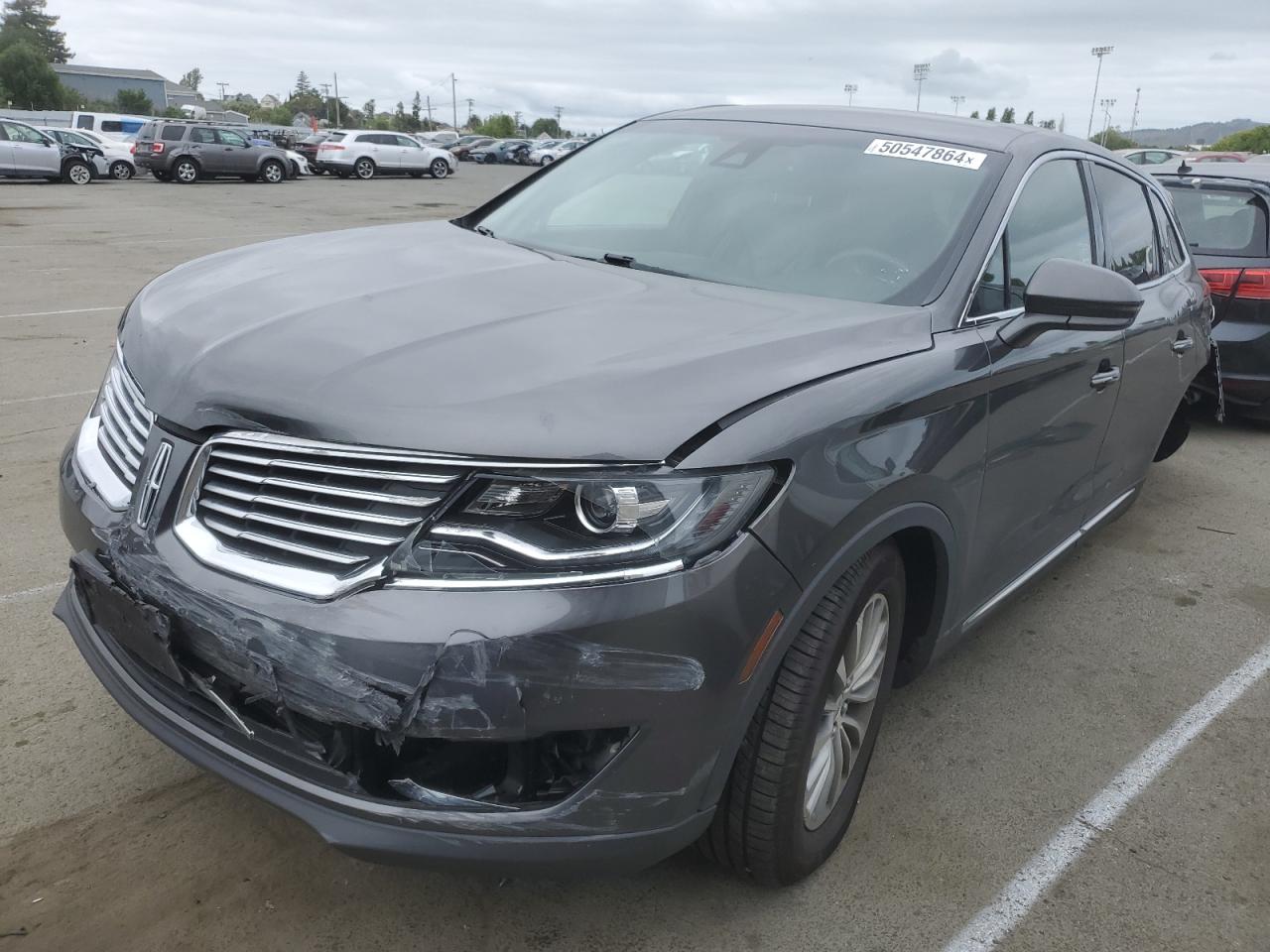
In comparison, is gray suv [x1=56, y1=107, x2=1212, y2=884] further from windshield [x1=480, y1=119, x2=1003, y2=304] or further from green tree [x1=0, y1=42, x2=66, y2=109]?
green tree [x1=0, y1=42, x2=66, y2=109]

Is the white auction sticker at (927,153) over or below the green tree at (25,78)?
below

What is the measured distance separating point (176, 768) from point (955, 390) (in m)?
2.20

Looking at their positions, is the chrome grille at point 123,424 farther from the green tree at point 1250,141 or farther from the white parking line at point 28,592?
the green tree at point 1250,141

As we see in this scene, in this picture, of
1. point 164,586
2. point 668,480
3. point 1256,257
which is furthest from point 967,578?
point 1256,257

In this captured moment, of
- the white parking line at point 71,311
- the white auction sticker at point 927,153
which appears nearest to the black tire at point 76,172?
the white parking line at point 71,311

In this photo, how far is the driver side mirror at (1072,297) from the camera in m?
2.80

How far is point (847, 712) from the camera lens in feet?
8.33

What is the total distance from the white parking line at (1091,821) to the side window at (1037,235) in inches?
53.9

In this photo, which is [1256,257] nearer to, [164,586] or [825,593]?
[825,593]

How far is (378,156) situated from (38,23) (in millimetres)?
105603

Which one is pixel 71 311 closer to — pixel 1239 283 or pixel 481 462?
pixel 481 462

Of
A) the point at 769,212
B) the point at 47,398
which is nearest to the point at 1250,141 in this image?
the point at 47,398

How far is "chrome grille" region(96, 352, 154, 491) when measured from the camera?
234cm

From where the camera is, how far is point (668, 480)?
75.6 inches
